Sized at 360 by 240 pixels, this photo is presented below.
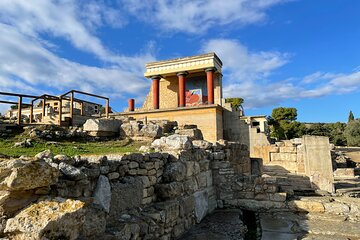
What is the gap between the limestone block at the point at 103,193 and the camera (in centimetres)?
316

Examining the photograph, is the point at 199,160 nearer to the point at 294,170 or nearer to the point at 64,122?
the point at 64,122

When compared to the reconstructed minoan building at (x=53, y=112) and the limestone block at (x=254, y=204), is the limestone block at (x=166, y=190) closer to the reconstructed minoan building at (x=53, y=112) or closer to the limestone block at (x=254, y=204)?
the limestone block at (x=254, y=204)

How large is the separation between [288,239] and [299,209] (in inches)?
74.3

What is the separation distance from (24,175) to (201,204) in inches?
159

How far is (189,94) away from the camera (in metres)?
20.4

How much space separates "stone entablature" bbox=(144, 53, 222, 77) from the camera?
58.9 feet

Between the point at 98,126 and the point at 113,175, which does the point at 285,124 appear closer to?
the point at 98,126

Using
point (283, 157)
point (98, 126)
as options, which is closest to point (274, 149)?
point (283, 157)

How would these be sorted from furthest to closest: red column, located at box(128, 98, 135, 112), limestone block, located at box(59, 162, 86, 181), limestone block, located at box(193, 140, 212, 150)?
red column, located at box(128, 98, 135, 112) < limestone block, located at box(193, 140, 212, 150) < limestone block, located at box(59, 162, 86, 181)

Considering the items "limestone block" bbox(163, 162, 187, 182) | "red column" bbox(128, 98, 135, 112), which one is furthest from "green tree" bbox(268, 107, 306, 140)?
"limestone block" bbox(163, 162, 187, 182)

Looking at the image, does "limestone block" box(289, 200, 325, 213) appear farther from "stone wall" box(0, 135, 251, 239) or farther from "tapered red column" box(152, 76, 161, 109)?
"tapered red column" box(152, 76, 161, 109)

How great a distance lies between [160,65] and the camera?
1956 cm

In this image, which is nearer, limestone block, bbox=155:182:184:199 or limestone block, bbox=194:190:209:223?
limestone block, bbox=155:182:184:199

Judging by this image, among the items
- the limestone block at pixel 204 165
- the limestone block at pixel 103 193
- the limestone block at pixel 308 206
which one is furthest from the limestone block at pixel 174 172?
the limestone block at pixel 308 206
